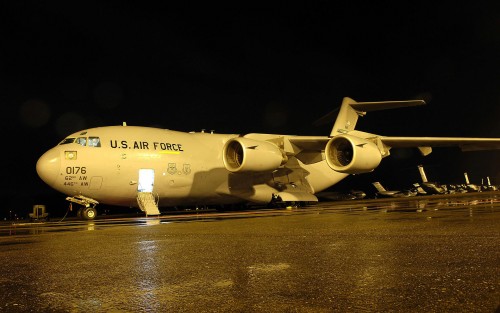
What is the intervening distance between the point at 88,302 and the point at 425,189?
53.6 metres

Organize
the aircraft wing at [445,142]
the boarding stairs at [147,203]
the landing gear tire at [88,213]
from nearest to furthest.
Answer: the landing gear tire at [88,213] < the boarding stairs at [147,203] < the aircraft wing at [445,142]

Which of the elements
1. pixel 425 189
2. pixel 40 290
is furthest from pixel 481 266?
pixel 425 189

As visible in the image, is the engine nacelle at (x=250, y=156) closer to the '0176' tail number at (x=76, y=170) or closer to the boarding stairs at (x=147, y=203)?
the boarding stairs at (x=147, y=203)

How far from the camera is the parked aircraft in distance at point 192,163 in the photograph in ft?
51.9

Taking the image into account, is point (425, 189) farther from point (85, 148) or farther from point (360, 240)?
point (360, 240)

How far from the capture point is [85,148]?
625 inches

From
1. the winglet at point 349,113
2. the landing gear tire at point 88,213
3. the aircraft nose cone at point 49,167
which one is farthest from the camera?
the winglet at point 349,113

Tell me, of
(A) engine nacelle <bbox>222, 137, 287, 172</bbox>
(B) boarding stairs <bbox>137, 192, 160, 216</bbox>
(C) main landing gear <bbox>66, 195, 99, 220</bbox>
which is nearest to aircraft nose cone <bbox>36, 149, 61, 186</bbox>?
(C) main landing gear <bbox>66, 195, 99, 220</bbox>

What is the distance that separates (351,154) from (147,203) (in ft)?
25.7

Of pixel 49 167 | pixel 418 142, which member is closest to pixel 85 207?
pixel 49 167

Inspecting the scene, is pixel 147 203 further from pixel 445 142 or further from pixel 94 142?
pixel 445 142

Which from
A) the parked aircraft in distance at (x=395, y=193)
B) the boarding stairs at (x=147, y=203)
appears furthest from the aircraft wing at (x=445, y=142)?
the parked aircraft in distance at (x=395, y=193)

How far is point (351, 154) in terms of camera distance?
1695cm

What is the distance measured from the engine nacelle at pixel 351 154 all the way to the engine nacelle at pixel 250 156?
7.11 ft
